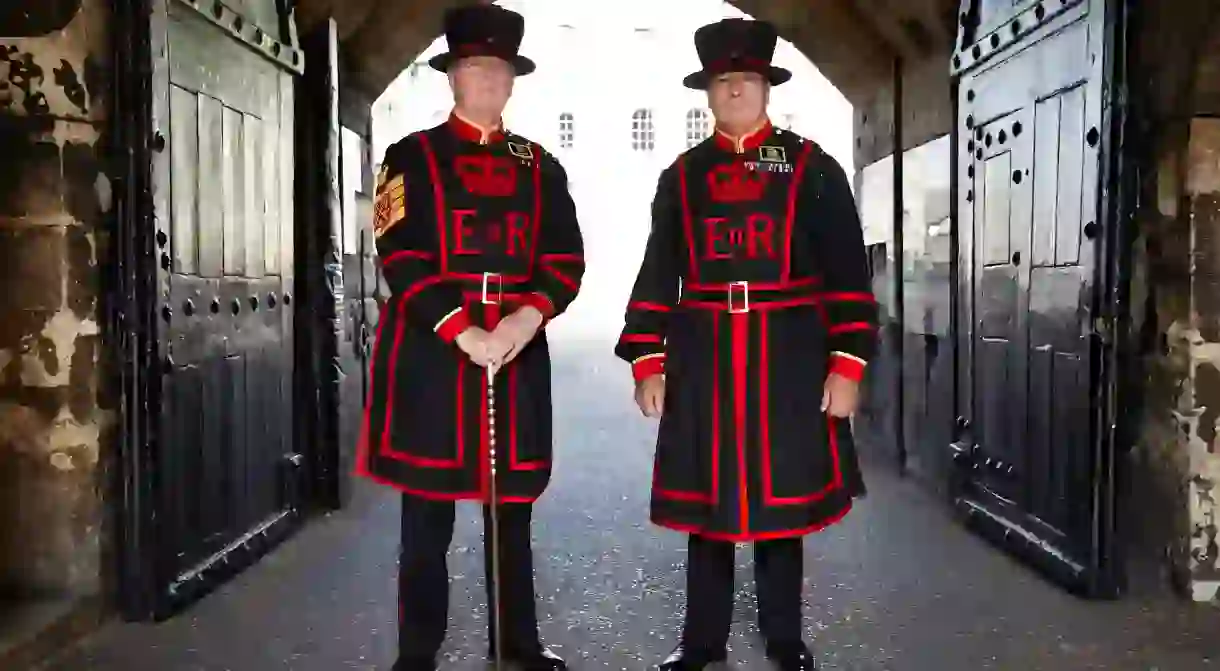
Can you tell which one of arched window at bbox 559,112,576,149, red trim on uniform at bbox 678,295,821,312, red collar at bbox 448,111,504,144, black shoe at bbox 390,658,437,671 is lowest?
black shoe at bbox 390,658,437,671

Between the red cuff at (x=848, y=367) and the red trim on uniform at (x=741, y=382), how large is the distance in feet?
0.62

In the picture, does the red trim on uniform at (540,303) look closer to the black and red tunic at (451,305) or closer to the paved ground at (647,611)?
the black and red tunic at (451,305)

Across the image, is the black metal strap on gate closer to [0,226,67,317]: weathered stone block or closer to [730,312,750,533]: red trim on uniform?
[0,226,67,317]: weathered stone block

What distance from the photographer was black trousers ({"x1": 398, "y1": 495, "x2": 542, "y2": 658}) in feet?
7.14

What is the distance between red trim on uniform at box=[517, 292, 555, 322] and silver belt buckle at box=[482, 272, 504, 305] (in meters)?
0.05

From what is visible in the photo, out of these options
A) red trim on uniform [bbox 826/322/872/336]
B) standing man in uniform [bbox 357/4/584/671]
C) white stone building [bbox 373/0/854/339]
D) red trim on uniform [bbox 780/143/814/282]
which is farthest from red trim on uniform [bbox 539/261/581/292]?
white stone building [bbox 373/0/854/339]

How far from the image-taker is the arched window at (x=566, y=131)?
21.7 m

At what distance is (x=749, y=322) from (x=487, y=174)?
60cm

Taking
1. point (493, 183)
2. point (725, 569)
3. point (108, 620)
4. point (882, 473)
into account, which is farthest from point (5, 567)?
point (882, 473)

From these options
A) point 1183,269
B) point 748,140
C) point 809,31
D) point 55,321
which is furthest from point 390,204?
point 809,31

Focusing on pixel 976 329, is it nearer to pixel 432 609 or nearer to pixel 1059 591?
pixel 1059 591

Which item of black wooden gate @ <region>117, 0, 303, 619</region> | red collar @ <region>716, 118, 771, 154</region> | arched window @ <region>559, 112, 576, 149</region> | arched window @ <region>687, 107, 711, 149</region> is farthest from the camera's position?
arched window @ <region>687, 107, 711, 149</region>

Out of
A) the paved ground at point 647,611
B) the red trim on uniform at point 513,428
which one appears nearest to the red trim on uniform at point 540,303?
the red trim on uniform at point 513,428

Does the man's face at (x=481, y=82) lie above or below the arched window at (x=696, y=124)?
below
